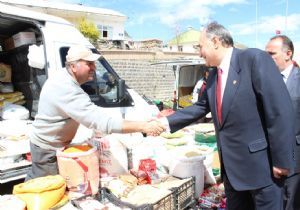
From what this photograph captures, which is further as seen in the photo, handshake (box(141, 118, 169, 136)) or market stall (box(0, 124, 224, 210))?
handshake (box(141, 118, 169, 136))

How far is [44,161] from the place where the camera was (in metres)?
3.08

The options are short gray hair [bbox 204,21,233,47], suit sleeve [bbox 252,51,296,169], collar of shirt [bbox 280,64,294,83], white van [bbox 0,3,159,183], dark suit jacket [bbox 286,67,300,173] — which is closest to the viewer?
suit sleeve [bbox 252,51,296,169]

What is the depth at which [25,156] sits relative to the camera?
4.29m

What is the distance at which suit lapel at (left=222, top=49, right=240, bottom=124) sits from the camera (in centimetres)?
235

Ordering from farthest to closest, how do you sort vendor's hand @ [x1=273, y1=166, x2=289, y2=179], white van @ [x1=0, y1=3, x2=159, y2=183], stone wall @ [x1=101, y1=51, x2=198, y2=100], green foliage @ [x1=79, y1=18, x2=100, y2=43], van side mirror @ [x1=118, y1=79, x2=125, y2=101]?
1. green foliage @ [x1=79, y1=18, x2=100, y2=43]
2. stone wall @ [x1=101, y1=51, x2=198, y2=100]
3. van side mirror @ [x1=118, y1=79, x2=125, y2=101]
4. white van @ [x1=0, y1=3, x2=159, y2=183]
5. vendor's hand @ [x1=273, y1=166, x2=289, y2=179]

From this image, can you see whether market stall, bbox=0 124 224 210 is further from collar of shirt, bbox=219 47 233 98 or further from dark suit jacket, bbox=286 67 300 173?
collar of shirt, bbox=219 47 233 98

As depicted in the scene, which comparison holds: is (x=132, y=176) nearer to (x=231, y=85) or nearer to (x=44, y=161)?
(x=44, y=161)

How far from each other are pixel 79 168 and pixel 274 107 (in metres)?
1.68

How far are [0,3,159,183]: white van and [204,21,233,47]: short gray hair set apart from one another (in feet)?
7.45

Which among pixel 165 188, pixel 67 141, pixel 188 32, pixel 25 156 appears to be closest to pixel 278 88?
pixel 165 188

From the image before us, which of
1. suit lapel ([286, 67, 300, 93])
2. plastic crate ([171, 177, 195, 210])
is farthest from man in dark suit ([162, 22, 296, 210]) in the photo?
suit lapel ([286, 67, 300, 93])

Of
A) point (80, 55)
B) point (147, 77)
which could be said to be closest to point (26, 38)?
point (80, 55)

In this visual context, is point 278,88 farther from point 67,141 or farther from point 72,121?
point 67,141

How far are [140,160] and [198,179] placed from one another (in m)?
0.66
